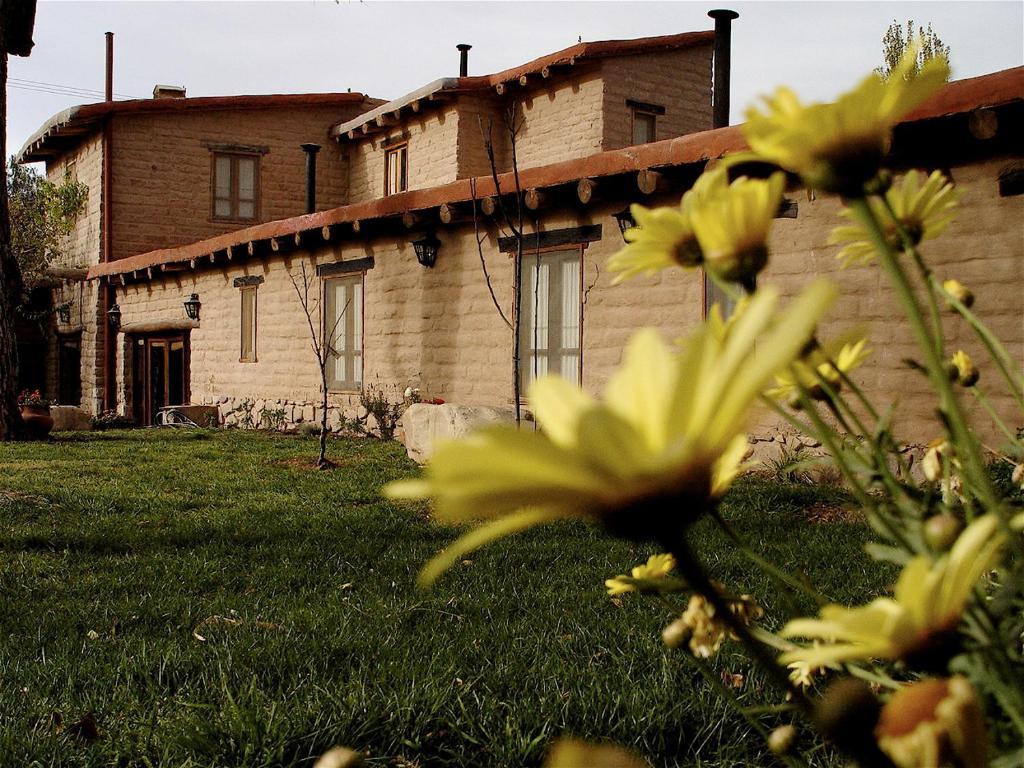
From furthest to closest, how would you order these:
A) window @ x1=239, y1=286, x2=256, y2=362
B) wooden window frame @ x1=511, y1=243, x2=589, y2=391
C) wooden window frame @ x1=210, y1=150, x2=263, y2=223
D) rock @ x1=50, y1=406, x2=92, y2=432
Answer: wooden window frame @ x1=210, y1=150, x2=263, y2=223
rock @ x1=50, y1=406, x2=92, y2=432
window @ x1=239, y1=286, x2=256, y2=362
wooden window frame @ x1=511, y1=243, x2=589, y2=391

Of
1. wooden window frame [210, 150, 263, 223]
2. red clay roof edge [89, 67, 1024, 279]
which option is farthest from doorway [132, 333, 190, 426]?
Answer: wooden window frame [210, 150, 263, 223]

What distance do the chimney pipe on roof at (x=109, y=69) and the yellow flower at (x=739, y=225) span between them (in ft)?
80.4

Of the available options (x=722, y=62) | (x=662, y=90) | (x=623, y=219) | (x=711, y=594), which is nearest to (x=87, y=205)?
(x=662, y=90)

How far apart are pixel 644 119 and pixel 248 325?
6545 millimetres

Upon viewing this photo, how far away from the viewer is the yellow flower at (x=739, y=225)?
0.57m

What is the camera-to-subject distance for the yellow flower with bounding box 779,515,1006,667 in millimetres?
422

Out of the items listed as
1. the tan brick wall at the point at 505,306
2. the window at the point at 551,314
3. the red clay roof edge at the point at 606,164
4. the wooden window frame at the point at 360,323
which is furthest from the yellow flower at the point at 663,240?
the wooden window frame at the point at 360,323

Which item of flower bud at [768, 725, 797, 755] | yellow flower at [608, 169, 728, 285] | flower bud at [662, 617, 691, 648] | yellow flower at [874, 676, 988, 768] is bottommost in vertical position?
flower bud at [768, 725, 797, 755]

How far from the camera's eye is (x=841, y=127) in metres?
0.54

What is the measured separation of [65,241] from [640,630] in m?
18.3

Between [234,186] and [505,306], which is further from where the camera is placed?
[234,186]

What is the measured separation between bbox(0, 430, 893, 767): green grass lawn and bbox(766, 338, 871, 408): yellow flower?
127 centimetres

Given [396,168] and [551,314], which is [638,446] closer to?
[551,314]

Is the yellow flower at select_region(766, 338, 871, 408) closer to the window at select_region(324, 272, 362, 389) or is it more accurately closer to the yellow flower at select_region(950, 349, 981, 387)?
the yellow flower at select_region(950, 349, 981, 387)
